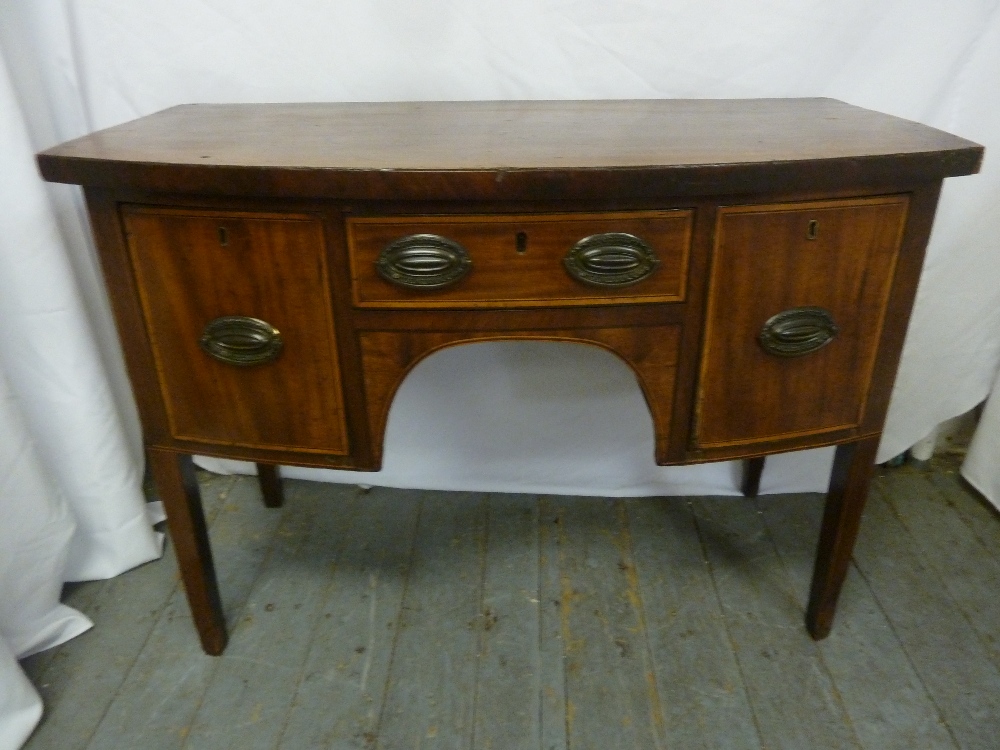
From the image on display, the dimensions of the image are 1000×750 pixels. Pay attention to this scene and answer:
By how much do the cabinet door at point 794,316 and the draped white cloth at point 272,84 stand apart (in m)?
0.53

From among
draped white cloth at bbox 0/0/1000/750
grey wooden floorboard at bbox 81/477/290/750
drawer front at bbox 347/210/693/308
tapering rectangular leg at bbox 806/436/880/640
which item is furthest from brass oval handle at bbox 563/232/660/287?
grey wooden floorboard at bbox 81/477/290/750

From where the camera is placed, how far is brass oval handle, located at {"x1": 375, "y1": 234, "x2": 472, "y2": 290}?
34.7 inches

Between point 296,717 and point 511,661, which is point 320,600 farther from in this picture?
point 511,661

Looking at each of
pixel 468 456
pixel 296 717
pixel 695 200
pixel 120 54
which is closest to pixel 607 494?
pixel 468 456

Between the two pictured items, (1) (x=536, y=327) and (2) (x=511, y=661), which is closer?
(1) (x=536, y=327)

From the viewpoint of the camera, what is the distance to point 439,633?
4.20ft

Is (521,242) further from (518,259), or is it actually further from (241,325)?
(241,325)

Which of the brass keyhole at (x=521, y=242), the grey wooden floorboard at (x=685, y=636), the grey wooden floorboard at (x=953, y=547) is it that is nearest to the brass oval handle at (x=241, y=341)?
the brass keyhole at (x=521, y=242)

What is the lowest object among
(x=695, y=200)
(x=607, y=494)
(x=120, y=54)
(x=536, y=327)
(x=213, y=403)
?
(x=607, y=494)

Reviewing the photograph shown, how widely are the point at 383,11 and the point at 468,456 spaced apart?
88cm

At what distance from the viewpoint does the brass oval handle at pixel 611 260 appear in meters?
0.88

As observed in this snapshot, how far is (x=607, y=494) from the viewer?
63.7 inches

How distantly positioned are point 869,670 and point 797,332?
2.07 ft

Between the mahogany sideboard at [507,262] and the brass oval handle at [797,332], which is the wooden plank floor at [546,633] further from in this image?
the brass oval handle at [797,332]
